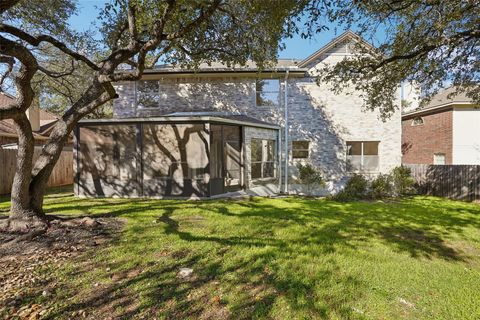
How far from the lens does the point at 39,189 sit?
6535 mm

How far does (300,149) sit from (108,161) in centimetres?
925

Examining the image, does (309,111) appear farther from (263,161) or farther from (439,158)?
(439,158)

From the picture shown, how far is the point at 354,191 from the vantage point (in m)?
12.2

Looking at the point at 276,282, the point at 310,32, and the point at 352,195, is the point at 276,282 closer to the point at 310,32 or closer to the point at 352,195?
the point at 310,32

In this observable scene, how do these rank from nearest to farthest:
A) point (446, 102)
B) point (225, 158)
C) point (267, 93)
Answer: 1. point (225, 158)
2. point (267, 93)
3. point (446, 102)

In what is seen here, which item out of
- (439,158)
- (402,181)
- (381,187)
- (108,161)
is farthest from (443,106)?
(108,161)

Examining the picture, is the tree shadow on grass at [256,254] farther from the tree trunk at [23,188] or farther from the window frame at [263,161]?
the window frame at [263,161]

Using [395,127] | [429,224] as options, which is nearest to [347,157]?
[395,127]

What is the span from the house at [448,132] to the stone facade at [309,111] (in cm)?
331

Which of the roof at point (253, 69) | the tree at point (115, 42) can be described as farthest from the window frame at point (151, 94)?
the tree at point (115, 42)

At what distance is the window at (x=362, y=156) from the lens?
14516mm

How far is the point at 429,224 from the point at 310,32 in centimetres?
604

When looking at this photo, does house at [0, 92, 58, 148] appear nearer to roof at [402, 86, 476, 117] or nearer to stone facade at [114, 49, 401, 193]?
stone facade at [114, 49, 401, 193]

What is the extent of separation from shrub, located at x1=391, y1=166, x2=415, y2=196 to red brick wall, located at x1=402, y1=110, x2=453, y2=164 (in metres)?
4.94
